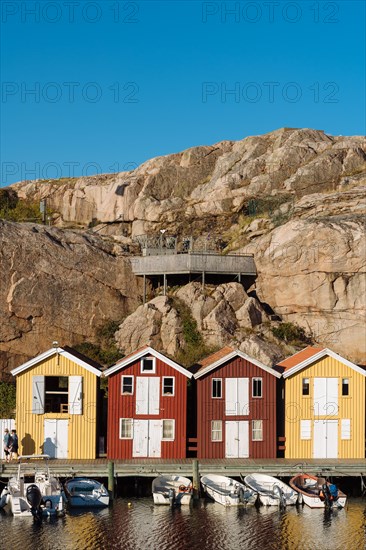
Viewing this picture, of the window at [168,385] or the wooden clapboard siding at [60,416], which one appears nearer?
the wooden clapboard siding at [60,416]

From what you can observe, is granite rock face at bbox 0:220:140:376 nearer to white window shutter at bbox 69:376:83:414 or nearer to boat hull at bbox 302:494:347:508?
white window shutter at bbox 69:376:83:414

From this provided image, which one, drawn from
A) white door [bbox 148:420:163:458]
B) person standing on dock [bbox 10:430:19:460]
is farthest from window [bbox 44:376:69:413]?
white door [bbox 148:420:163:458]

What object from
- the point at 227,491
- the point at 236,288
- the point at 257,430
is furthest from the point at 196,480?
the point at 236,288

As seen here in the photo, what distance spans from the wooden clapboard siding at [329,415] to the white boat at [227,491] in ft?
20.2

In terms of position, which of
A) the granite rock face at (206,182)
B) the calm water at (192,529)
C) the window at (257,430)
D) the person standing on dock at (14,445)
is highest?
the granite rock face at (206,182)

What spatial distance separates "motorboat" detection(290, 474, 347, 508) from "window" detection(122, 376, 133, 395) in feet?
34.9

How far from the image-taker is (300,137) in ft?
321

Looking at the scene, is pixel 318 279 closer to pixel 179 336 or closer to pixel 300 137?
pixel 179 336

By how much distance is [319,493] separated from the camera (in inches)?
1890

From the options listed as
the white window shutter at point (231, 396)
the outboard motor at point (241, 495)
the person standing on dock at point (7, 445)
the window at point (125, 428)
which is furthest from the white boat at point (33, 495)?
the white window shutter at point (231, 396)

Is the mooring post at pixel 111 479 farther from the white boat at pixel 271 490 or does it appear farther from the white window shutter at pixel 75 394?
the white boat at pixel 271 490

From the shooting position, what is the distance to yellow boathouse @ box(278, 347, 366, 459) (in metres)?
54.1

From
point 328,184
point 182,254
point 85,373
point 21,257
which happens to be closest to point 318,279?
point 182,254

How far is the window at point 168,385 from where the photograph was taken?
176ft
